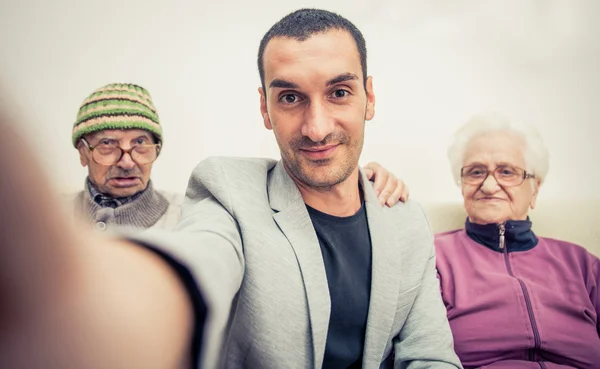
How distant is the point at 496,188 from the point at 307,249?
3.42 feet

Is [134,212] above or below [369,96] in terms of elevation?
below

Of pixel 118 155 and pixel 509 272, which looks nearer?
pixel 509 272

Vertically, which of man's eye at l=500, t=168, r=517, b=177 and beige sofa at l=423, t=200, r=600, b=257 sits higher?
man's eye at l=500, t=168, r=517, b=177

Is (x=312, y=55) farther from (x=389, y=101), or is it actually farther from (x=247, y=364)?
(x=389, y=101)

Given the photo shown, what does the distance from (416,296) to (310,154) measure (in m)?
0.53

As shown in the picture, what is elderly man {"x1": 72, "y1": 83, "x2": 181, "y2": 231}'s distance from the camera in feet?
5.06

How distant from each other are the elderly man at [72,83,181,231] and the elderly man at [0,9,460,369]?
798 mm

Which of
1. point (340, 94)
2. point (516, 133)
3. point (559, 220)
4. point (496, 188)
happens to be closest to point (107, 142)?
point (340, 94)

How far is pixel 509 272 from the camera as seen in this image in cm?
140

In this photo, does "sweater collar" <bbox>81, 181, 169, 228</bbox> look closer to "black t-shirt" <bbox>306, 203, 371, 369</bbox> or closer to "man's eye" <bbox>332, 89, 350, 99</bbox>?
"black t-shirt" <bbox>306, 203, 371, 369</bbox>

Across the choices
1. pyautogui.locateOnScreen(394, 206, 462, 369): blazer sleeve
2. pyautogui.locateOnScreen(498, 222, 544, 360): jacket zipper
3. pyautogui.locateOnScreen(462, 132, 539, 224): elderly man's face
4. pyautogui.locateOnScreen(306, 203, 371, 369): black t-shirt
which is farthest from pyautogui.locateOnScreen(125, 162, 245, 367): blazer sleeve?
pyautogui.locateOnScreen(462, 132, 539, 224): elderly man's face

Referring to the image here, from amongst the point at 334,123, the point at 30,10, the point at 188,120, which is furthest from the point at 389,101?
the point at 30,10

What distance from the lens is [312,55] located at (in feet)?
3.01

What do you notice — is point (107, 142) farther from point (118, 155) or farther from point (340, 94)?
point (340, 94)
